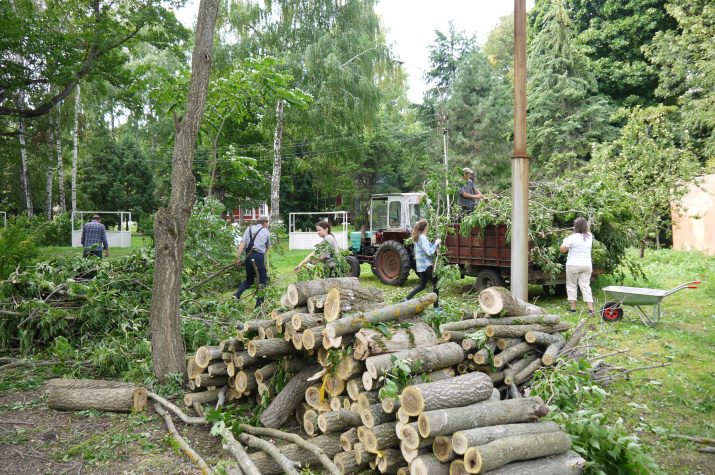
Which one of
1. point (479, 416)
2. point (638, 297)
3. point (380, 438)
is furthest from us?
point (638, 297)

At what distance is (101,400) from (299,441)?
233 cm

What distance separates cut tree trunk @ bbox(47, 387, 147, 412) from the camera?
15.9ft

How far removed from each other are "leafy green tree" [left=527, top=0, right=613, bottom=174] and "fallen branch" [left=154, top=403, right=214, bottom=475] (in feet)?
73.6

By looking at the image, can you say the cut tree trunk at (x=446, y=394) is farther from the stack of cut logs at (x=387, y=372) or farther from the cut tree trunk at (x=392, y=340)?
the cut tree trunk at (x=392, y=340)

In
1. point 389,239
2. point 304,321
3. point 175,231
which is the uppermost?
point 175,231

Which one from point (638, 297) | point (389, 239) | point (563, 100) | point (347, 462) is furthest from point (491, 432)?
point (563, 100)

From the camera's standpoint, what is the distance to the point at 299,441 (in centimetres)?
392

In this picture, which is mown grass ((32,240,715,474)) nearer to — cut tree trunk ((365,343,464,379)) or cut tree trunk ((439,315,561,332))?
cut tree trunk ((439,315,561,332))

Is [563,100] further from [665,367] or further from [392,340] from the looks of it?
[392,340]

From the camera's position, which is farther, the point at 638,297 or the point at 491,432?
the point at 638,297

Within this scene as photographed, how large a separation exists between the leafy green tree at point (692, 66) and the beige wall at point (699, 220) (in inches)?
107

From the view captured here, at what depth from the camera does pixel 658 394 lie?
5.10 m

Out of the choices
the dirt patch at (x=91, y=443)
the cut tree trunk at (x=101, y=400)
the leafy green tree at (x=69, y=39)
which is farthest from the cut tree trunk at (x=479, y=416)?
the leafy green tree at (x=69, y=39)

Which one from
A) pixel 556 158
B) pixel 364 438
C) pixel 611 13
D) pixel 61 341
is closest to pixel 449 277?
pixel 364 438
